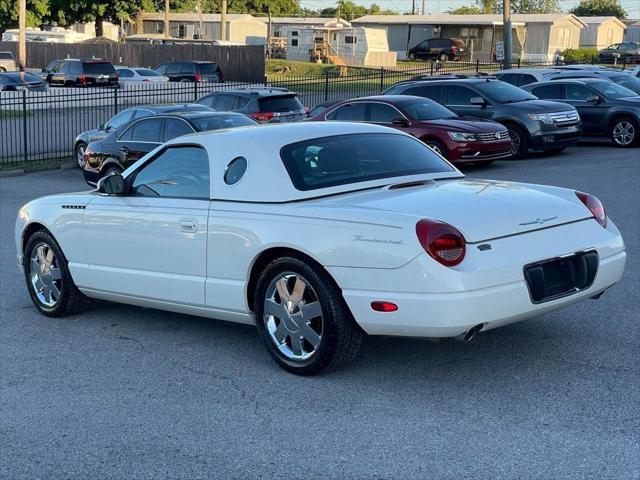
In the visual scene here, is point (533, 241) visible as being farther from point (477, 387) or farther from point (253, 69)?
point (253, 69)

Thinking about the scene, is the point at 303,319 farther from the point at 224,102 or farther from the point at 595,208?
the point at 224,102

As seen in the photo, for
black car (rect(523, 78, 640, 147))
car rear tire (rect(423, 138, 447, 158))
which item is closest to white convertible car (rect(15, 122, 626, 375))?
car rear tire (rect(423, 138, 447, 158))

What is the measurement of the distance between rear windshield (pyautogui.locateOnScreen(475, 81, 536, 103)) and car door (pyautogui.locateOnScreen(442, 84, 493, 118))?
23cm

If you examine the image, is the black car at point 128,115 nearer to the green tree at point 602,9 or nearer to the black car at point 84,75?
the black car at point 84,75

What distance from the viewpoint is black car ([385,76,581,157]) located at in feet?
64.4

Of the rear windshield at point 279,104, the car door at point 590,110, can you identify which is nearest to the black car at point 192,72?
the rear windshield at point 279,104

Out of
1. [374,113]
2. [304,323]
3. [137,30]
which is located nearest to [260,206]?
[304,323]

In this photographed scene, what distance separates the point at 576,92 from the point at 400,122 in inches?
241

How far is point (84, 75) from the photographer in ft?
140

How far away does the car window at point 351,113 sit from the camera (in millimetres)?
18594

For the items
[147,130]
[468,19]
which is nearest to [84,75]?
[147,130]

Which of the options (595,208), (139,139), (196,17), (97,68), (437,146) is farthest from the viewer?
(196,17)

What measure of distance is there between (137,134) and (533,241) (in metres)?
11.9

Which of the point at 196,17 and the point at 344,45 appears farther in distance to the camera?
the point at 196,17
